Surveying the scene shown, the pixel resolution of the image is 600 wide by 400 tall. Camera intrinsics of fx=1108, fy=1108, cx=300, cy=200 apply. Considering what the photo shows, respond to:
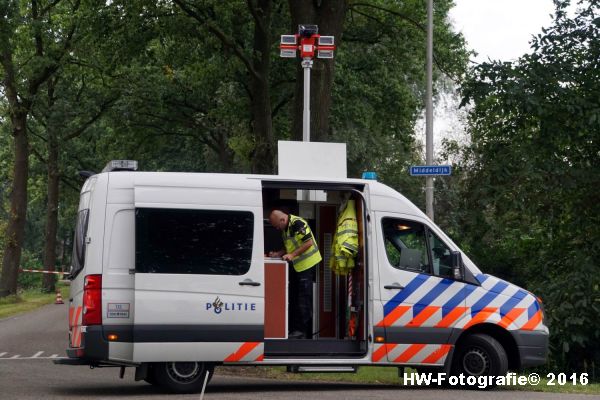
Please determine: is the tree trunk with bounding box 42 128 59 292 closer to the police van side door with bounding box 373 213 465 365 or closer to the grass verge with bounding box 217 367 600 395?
the grass verge with bounding box 217 367 600 395

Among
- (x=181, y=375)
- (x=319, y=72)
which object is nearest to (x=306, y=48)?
(x=319, y=72)

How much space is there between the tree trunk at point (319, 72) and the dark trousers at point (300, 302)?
5.46m

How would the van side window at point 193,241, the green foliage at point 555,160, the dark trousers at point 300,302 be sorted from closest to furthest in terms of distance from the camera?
the van side window at point 193,241 → the dark trousers at point 300,302 → the green foliage at point 555,160

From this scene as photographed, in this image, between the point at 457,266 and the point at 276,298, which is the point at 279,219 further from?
the point at 457,266

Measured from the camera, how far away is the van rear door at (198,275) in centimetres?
1183

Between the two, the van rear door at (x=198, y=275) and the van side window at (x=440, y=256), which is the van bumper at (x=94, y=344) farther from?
the van side window at (x=440, y=256)

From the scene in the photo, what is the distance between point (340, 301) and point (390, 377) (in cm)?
171

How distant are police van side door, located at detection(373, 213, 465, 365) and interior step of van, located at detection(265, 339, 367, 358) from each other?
32cm

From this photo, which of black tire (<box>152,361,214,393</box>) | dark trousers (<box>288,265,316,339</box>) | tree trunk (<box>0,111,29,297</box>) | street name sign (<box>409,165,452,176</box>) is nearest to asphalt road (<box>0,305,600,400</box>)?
black tire (<box>152,361,214,393</box>)

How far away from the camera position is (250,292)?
480 inches

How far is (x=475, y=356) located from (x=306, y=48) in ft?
18.8

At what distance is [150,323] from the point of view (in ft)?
38.7

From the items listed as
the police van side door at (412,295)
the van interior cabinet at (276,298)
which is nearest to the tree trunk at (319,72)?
the police van side door at (412,295)

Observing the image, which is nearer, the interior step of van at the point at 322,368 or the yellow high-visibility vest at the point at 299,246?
the interior step of van at the point at 322,368
